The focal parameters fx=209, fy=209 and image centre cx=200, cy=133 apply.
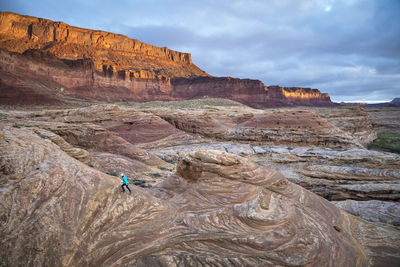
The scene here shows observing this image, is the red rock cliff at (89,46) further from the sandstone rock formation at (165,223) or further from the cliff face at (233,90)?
the sandstone rock formation at (165,223)

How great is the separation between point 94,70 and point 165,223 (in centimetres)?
9455

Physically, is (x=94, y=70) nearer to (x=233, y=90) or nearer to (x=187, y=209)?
(x=233, y=90)

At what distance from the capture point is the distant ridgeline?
6062 cm

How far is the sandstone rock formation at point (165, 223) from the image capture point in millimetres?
3701

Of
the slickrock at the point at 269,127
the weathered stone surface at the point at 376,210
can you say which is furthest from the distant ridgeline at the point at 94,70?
the weathered stone surface at the point at 376,210

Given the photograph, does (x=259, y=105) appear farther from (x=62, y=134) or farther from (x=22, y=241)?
(x=22, y=241)

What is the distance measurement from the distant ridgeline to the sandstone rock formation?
58.4m

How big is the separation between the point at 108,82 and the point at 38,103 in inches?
1622

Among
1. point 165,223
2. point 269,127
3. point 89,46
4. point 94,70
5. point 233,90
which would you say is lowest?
point 165,223

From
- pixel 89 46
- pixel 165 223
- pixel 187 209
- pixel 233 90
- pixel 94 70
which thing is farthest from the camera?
pixel 233 90

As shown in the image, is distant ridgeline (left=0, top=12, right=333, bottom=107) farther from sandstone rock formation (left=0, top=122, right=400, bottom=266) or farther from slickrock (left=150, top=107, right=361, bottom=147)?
sandstone rock formation (left=0, top=122, right=400, bottom=266)

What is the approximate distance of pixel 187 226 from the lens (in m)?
4.76

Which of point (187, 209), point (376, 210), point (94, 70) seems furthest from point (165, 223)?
point (94, 70)

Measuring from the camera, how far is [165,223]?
4746 mm
